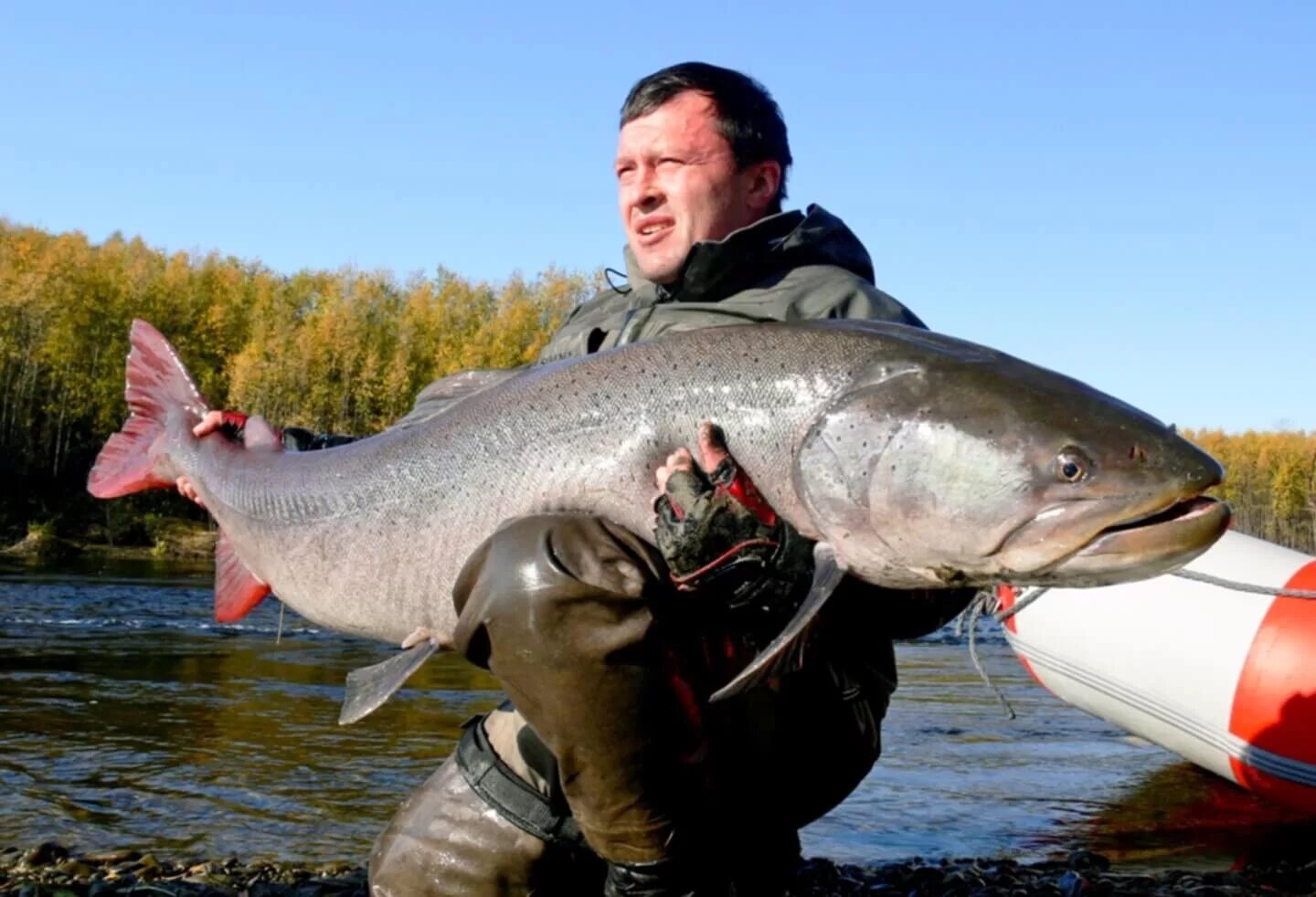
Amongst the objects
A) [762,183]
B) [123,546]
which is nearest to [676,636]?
[762,183]

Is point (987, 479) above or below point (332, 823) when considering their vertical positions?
above

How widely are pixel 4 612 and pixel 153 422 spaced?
41.2ft

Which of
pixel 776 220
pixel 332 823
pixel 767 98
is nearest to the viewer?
pixel 776 220

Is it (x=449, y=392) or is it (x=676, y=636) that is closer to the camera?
(x=676, y=636)

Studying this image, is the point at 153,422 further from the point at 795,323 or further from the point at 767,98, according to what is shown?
the point at 795,323

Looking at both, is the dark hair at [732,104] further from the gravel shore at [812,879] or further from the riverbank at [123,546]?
the riverbank at [123,546]

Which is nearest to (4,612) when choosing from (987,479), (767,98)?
(767,98)

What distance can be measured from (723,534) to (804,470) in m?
0.24

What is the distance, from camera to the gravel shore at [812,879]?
189 inches

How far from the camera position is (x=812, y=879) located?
525 cm

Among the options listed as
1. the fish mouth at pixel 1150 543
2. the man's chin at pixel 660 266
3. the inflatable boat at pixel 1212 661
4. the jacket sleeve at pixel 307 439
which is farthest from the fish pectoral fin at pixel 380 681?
the inflatable boat at pixel 1212 661

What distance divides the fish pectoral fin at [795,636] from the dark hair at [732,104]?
1.72m

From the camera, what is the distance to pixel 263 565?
4340mm

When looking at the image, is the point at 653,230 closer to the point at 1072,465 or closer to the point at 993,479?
the point at 993,479
